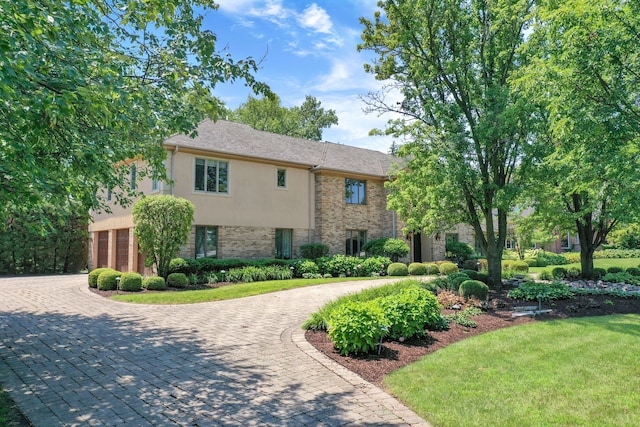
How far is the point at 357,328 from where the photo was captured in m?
6.65

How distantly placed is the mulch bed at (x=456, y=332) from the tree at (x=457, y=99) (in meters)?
2.80

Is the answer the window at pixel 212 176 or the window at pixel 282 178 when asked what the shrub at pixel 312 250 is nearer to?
the window at pixel 282 178

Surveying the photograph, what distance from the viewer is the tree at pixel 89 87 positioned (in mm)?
3754

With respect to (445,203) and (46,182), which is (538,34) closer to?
(445,203)

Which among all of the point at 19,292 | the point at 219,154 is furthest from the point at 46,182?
the point at 219,154

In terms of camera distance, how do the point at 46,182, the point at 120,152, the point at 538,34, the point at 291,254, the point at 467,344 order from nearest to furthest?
the point at 46,182 → the point at 120,152 → the point at 467,344 → the point at 538,34 → the point at 291,254

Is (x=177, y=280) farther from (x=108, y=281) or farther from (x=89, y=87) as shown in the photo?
(x=89, y=87)

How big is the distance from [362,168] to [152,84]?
1964 cm

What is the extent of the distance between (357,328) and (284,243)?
15.7 m

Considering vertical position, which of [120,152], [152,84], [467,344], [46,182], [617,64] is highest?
[617,64]

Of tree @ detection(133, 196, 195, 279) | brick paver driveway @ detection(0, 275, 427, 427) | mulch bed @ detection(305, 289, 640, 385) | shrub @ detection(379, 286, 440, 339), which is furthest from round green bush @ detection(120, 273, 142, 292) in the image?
shrub @ detection(379, 286, 440, 339)

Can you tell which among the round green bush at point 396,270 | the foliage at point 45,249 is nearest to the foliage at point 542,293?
the round green bush at point 396,270

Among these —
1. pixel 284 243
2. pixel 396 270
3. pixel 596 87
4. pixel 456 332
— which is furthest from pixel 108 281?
pixel 596 87

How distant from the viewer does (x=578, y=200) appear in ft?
52.6
